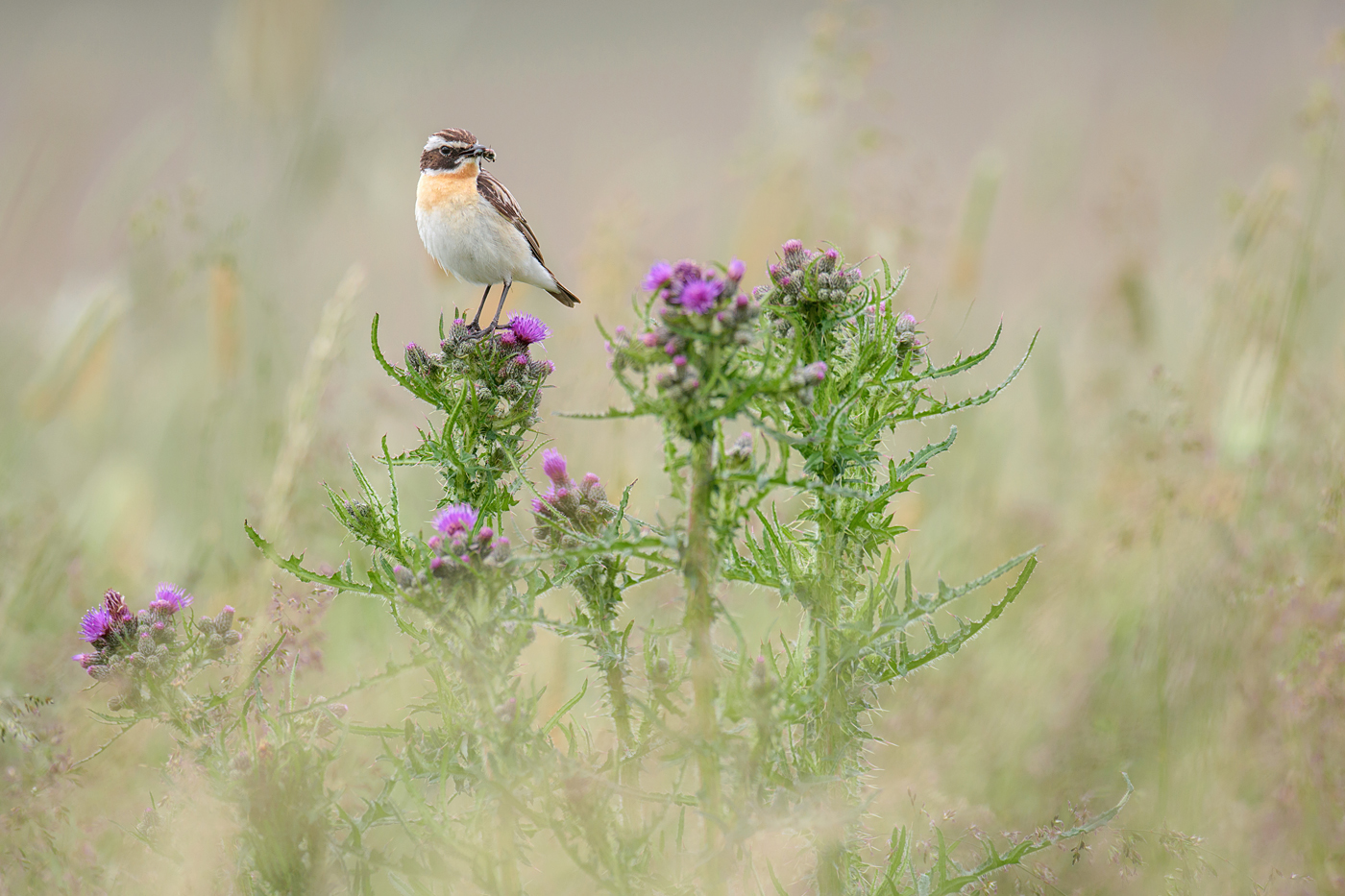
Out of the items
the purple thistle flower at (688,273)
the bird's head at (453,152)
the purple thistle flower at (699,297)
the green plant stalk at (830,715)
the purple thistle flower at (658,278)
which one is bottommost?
the green plant stalk at (830,715)

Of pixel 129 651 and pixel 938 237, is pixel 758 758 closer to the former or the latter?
pixel 129 651

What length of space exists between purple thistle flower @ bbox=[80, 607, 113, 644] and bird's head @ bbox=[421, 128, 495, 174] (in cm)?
192

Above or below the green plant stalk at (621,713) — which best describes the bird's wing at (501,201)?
above

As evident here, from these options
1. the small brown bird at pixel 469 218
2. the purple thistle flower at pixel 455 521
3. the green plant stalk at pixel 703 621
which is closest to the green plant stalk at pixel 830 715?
the green plant stalk at pixel 703 621

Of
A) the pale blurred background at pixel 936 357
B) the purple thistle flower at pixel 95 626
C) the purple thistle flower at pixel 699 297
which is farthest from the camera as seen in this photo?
the pale blurred background at pixel 936 357

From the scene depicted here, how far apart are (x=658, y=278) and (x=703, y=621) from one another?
2.20ft

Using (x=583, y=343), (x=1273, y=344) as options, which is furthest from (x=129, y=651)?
(x=1273, y=344)

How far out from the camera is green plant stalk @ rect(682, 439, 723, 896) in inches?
77.9

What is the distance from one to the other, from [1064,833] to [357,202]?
641 centimetres

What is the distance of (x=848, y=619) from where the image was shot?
7.80 feet

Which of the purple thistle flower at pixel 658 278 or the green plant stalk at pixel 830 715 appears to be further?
the green plant stalk at pixel 830 715

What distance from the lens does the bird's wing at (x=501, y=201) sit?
364cm

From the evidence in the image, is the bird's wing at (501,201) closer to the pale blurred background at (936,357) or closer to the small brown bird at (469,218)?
Result: the small brown bird at (469,218)

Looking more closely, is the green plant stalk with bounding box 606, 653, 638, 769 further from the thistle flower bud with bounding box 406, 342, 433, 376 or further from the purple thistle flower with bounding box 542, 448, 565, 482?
the thistle flower bud with bounding box 406, 342, 433, 376
